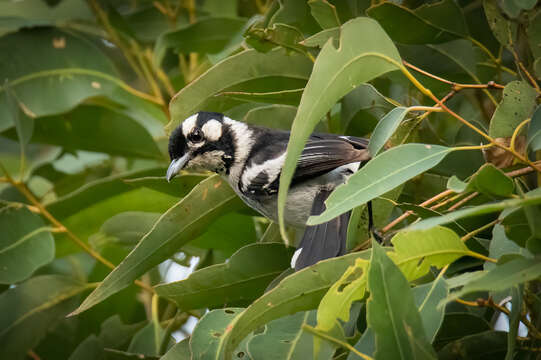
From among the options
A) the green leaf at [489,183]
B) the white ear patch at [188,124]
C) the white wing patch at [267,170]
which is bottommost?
the white wing patch at [267,170]

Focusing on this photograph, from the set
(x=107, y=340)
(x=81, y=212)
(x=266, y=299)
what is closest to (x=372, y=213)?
(x=266, y=299)

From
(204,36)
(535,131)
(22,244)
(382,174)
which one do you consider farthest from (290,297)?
(204,36)

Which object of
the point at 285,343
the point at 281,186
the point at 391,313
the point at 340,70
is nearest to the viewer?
the point at 391,313

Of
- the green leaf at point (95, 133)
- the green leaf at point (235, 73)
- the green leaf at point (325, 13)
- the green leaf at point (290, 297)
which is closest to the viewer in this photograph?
the green leaf at point (290, 297)

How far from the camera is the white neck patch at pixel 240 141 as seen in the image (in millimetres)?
3488

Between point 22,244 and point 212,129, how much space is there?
104cm

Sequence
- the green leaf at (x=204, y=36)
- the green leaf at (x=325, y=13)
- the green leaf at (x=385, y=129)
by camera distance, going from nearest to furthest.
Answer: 1. the green leaf at (x=385, y=129)
2. the green leaf at (x=325, y=13)
3. the green leaf at (x=204, y=36)

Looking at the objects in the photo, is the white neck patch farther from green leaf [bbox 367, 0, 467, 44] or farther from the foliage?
green leaf [bbox 367, 0, 467, 44]

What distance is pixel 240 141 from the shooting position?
3576mm

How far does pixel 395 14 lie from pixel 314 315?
4.00 ft

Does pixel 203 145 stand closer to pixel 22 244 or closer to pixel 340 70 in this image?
pixel 22 244

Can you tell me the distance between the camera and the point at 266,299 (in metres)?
2.02

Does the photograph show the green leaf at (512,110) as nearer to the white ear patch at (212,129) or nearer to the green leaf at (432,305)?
the green leaf at (432,305)

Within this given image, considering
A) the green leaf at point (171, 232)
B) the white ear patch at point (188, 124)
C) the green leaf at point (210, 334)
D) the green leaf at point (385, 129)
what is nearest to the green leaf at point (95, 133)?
the white ear patch at point (188, 124)
